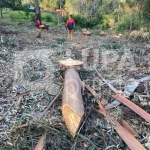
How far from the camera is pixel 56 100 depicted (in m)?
4.69

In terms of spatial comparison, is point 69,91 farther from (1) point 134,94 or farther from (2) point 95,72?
(2) point 95,72

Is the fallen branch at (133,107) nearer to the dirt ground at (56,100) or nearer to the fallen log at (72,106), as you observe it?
the dirt ground at (56,100)

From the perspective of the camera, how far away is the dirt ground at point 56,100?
3.73 m

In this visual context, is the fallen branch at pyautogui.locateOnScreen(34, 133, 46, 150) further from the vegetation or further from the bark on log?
the vegetation

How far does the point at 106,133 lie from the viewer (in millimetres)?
3867

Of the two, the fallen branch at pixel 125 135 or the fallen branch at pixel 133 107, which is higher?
the fallen branch at pixel 133 107

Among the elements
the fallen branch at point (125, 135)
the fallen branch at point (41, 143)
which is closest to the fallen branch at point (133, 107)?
the fallen branch at point (125, 135)

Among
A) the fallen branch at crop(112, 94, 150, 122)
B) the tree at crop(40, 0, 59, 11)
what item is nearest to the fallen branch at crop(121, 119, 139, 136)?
the fallen branch at crop(112, 94, 150, 122)

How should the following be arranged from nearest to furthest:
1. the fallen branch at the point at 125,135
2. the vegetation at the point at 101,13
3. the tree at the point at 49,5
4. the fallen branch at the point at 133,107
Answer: the fallen branch at the point at 125,135 < the fallen branch at the point at 133,107 < the vegetation at the point at 101,13 < the tree at the point at 49,5

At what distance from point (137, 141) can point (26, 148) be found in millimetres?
1566

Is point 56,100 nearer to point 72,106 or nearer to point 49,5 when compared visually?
point 72,106

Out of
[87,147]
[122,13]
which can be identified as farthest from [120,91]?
[122,13]

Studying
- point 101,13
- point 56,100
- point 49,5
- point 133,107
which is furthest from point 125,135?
point 49,5

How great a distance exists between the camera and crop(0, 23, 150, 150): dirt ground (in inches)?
147
